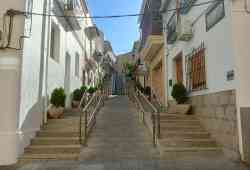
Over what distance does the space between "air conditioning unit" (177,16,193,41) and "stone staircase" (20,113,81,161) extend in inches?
181

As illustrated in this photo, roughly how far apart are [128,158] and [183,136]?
1.86 meters

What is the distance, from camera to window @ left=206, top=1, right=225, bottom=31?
18.3ft

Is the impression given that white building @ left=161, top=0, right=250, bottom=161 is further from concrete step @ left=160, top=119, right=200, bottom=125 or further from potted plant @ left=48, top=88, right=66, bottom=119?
potted plant @ left=48, top=88, right=66, bottom=119

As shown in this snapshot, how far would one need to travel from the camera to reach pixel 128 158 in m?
5.17

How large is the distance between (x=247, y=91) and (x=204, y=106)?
1.91m

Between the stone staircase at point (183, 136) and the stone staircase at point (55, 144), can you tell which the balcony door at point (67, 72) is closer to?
the stone staircase at point (55, 144)

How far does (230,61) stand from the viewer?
518cm

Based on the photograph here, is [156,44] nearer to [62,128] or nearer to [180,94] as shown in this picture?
[180,94]

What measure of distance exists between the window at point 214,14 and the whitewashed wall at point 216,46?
0.13 metres

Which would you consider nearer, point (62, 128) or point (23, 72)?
point (23, 72)

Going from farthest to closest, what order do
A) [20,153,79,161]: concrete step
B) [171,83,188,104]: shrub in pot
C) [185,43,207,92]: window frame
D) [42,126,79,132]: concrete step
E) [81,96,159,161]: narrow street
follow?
[171,83,188,104]: shrub in pot < [185,43,207,92]: window frame < [42,126,79,132]: concrete step < [81,96,159,161]: narrow street < [20,153,79,161]: concrete step

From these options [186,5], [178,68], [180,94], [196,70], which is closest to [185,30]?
[186,5]

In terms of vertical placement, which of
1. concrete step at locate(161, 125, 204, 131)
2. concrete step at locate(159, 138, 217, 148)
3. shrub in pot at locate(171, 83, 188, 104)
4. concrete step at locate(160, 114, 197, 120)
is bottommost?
concrete step at locate(159, 138, 217, 148)

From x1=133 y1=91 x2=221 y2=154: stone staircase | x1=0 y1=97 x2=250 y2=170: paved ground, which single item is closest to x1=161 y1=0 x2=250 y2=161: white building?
x1=133 y1=91 x2=221 y2=154: stone staircase
